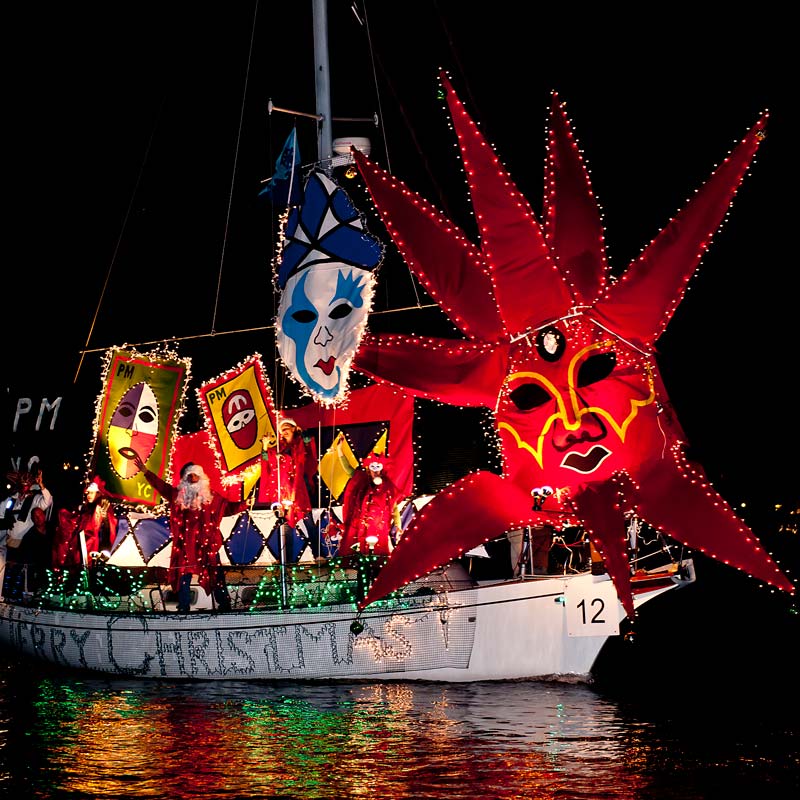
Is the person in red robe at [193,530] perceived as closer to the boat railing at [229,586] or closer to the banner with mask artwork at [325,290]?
the boat railing at [229,586]

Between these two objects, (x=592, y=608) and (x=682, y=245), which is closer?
(x=682, y=245)

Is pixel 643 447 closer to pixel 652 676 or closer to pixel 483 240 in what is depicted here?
pixel 483 240

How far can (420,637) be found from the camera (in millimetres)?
13656

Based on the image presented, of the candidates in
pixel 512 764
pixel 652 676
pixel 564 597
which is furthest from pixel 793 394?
pixel 512 764

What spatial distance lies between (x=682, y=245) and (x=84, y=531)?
1077 centimetres

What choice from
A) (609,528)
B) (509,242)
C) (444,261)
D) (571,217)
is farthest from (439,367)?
(609,528)

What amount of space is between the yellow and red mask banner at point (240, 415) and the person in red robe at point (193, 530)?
1.34 m

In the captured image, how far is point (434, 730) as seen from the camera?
10727 millimetres

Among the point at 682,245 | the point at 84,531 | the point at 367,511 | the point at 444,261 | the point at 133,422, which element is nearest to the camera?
the point at 682,245

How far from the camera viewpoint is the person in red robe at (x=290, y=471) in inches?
624

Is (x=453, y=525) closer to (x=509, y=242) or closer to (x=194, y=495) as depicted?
(x=509, y=242)

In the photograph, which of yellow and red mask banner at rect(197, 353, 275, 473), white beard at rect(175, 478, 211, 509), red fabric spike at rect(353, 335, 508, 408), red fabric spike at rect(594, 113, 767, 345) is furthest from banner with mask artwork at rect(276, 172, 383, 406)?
red fabric spike at rect(594, 113, 767, 345)

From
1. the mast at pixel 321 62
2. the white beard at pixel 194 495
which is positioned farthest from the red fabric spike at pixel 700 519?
the mast at pixel 321 62

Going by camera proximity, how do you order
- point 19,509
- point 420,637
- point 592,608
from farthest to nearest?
1. point 19,509
2. point 420,637
3. point 592,608
